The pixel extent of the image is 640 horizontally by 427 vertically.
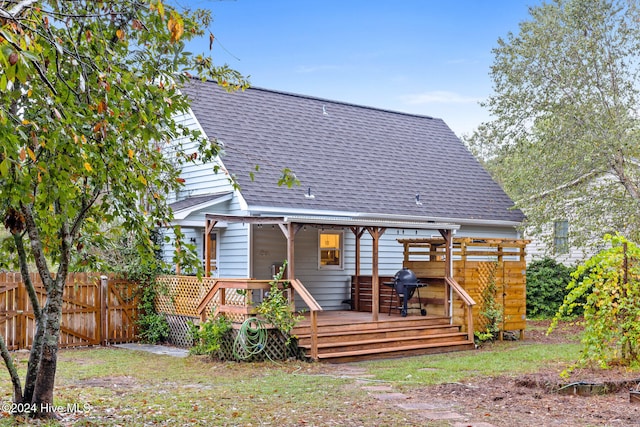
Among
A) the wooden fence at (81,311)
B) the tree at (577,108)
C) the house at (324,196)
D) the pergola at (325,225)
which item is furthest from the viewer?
the tree at (577,108)

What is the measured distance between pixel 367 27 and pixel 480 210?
31.3 feet

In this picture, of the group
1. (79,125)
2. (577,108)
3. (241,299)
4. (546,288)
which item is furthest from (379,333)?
(546,288)

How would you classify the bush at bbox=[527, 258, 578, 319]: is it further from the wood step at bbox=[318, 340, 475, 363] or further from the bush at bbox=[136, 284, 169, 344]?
the bush at bbox=[136, 284, 169, 344]

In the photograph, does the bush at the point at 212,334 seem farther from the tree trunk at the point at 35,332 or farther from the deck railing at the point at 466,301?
the tree trunk at the point at 35,332

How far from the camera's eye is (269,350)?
1290 cm

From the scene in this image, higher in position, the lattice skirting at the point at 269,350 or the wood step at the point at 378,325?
the wood step at the point at 378,325

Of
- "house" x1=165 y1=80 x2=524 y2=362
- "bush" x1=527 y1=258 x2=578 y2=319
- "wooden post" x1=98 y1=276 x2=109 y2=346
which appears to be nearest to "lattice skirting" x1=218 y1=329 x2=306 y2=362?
"house" x1=165 y1=80 x2=524 y2=362

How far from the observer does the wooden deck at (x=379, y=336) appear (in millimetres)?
13219

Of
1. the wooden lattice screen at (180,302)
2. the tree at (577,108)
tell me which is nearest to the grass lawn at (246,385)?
the wooden lattice screen at (180,302)

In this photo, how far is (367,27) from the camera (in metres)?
26.7

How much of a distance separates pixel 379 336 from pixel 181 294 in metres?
4.43

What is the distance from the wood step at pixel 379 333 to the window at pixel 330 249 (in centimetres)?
365

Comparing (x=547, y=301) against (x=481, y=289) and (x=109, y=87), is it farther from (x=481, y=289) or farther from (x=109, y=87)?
(x=109, y=87)

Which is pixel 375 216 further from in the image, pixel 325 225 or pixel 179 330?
pixel 179 330
